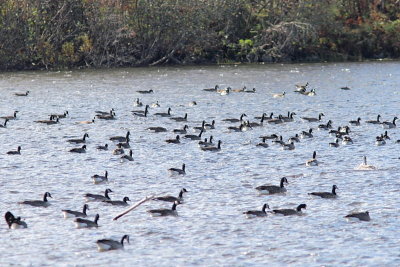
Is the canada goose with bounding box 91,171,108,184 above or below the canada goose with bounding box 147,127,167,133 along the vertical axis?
below

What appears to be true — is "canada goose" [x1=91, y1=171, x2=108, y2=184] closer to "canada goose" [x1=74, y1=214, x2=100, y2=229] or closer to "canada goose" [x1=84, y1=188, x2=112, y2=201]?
"canada goose" [x1=84, y1=188, x2=112, y2=201]

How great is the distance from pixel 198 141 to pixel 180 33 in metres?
35.9

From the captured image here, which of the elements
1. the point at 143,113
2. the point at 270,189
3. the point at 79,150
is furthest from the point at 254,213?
the point at 143,113

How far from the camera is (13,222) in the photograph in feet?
58.5

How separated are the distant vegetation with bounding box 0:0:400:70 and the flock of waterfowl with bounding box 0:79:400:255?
18376 millimetres

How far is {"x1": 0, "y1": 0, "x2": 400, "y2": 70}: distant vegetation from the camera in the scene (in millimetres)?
63438

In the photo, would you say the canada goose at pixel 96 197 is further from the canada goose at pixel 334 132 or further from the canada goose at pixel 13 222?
the canada goose at pixel 334 132

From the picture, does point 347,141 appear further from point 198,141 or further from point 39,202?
point 39,202

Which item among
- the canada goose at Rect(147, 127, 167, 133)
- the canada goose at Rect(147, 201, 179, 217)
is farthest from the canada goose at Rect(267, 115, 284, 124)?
the canada goose at Rect(147, 201, 179, 217)

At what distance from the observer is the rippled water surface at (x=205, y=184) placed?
1627 centimetres

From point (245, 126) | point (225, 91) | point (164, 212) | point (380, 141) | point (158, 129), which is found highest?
point (225, 91)

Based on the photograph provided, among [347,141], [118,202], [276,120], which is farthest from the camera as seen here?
[276,120]

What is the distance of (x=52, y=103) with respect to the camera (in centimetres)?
4256

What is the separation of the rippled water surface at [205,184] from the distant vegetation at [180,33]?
1841 cm
